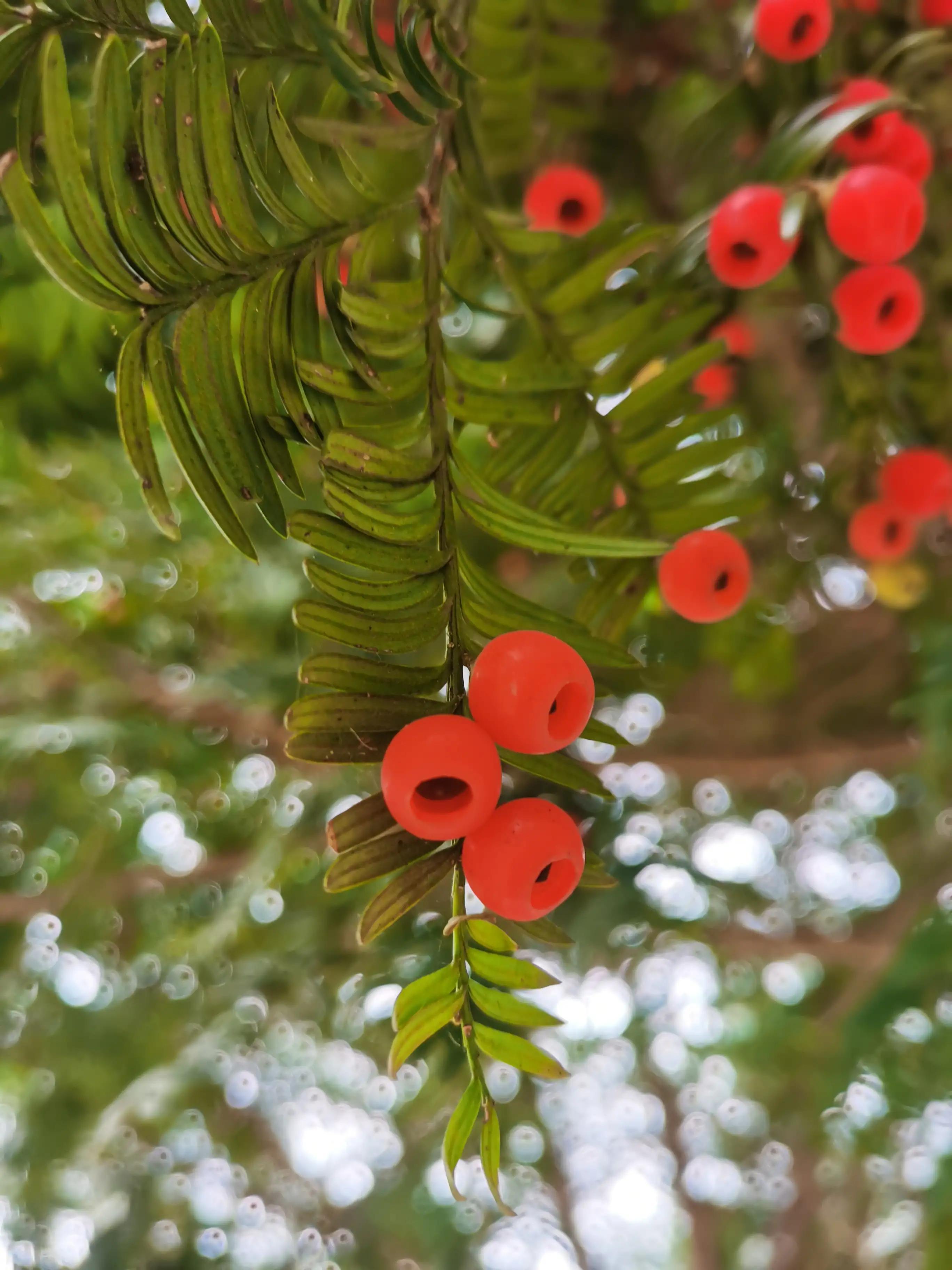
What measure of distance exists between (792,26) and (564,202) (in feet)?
0.72

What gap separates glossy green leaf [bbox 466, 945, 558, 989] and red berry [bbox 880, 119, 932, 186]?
526 millimetres

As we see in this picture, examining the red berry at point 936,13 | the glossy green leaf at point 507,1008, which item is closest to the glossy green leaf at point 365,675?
the glossy green leaf at point 507,1008

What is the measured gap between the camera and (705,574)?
47 cm

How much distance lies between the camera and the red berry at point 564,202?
752mm

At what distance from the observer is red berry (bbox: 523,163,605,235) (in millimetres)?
752

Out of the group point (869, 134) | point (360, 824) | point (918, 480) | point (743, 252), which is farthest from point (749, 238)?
point (360, 824)

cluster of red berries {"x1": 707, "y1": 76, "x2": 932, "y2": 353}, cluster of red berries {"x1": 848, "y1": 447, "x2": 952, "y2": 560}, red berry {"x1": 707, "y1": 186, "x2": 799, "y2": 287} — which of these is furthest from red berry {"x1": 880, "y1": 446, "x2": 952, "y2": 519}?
red berry {"x1": 707, "y1": 186, "x2": 799, "y2": 287}

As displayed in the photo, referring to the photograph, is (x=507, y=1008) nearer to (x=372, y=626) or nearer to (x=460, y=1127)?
(x=460, y=1127)

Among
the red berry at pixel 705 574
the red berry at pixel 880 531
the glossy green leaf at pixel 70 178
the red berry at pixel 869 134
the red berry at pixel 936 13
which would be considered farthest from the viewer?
the red berry at pixel 880 531

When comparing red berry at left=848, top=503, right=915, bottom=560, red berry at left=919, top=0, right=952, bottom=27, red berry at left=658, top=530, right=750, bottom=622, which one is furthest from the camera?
red berry at left=848, top=503, right=915, bottom=560

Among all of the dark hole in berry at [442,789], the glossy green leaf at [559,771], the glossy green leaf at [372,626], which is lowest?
the glossy green leaf at [559,771]

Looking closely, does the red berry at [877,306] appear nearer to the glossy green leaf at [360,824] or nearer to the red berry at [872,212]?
the red berry at [872,212]

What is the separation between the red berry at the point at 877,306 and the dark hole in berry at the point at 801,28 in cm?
16

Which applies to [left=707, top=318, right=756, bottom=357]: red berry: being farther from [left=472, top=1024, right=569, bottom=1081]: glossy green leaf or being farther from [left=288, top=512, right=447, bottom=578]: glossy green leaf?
[left=472, top=1024, right=569, bottom=1081]: glossy green leaf
